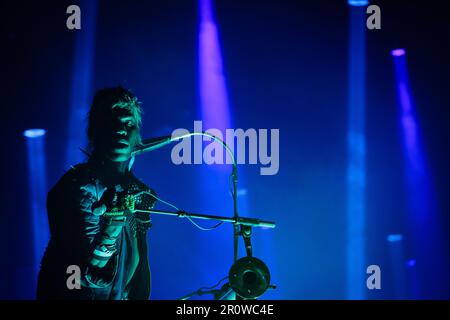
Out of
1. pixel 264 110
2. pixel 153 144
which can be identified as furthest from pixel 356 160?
pixel 153 144

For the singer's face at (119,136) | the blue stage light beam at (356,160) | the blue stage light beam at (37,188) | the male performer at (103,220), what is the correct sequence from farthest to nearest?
the blue stage light beam at (356,160) → the blue stage light beam at (37,188) → the singer's face at (119,136) → the male performer at (103,220)

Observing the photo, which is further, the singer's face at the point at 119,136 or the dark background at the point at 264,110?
the dark background at the point at 264,110

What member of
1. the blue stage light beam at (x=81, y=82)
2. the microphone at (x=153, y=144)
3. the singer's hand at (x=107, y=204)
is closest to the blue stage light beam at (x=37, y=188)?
the blue stage light beam at (x=81, y=82)

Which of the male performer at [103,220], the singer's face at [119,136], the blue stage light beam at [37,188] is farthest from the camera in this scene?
the blue stage light beam at [37,188]

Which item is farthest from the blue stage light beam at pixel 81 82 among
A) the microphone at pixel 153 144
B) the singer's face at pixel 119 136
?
the microphone at pixel 153 144

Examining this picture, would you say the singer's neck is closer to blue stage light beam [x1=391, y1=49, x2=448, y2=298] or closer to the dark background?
the dark background

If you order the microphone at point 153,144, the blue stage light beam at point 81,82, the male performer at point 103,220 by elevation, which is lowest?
the male performer at point 103,220

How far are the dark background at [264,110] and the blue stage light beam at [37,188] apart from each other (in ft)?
0.17

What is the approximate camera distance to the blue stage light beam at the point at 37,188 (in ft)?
10.5

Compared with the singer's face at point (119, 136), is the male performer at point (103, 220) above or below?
below

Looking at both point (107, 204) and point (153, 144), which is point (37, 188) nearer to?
point (153, 144)

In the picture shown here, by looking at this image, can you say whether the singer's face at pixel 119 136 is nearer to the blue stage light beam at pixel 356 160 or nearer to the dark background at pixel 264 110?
the dark background at pixel 264 110

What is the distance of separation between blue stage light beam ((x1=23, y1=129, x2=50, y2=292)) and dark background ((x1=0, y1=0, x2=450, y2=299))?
51mm

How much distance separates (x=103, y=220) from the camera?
7.21 feet
